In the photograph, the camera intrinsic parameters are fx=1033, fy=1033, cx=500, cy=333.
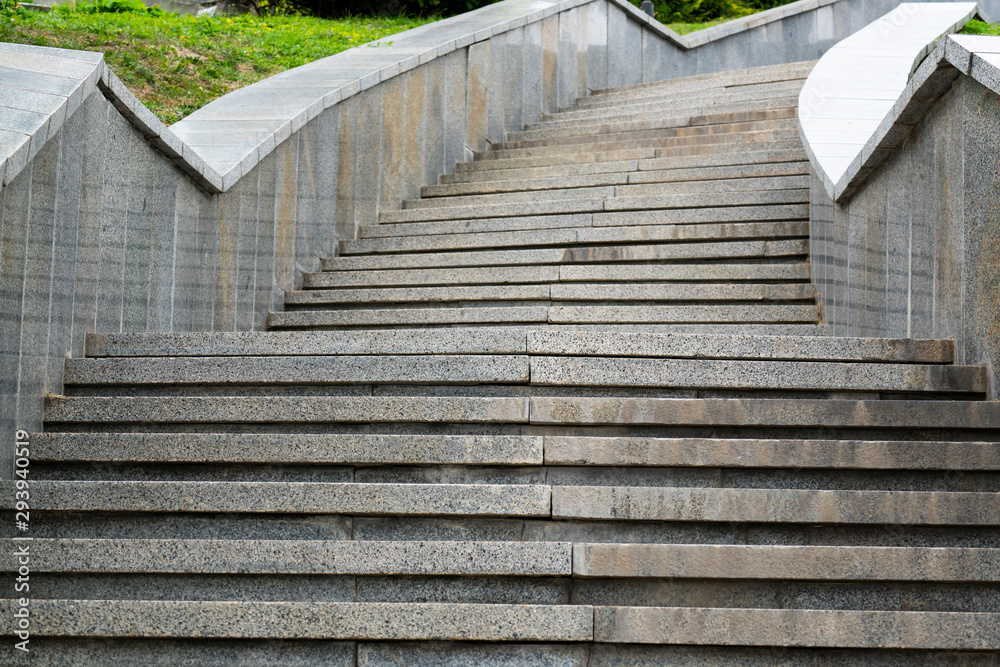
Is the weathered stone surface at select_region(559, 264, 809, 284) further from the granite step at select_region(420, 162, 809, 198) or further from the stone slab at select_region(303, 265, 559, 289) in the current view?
the granite step at select_region(420, 162, 809, 198)

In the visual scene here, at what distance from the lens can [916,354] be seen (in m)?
4.50

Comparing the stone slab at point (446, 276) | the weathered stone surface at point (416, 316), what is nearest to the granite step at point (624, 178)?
the stone slab at point (446, 276)

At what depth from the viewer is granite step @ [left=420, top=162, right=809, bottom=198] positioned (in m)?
7.78

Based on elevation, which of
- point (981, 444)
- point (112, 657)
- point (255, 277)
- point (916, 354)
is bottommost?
point (112, 657)

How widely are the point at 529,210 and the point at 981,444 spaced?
4456mm

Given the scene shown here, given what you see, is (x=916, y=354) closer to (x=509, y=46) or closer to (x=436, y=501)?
(x=436, y=501)

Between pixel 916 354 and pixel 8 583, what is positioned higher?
pixel 916 354

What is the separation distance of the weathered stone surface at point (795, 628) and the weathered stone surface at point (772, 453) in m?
0.65

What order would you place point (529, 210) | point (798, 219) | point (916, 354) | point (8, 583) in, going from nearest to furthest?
point (8, 583) < point (916, 354) < point (798, 219) < point (529, 210)

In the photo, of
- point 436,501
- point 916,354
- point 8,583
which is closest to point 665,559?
point 436,501

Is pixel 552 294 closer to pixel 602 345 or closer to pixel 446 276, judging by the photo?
pixel 446 276

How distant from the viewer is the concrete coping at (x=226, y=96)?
181 inches

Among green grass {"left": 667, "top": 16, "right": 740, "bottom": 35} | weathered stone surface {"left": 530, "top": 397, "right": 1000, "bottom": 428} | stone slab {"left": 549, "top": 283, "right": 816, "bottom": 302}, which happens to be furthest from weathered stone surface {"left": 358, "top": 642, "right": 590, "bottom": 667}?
green grass {"left": 667, "top": 16, "right": 740, "bottom": 35}

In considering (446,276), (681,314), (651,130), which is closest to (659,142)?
(651,130)
